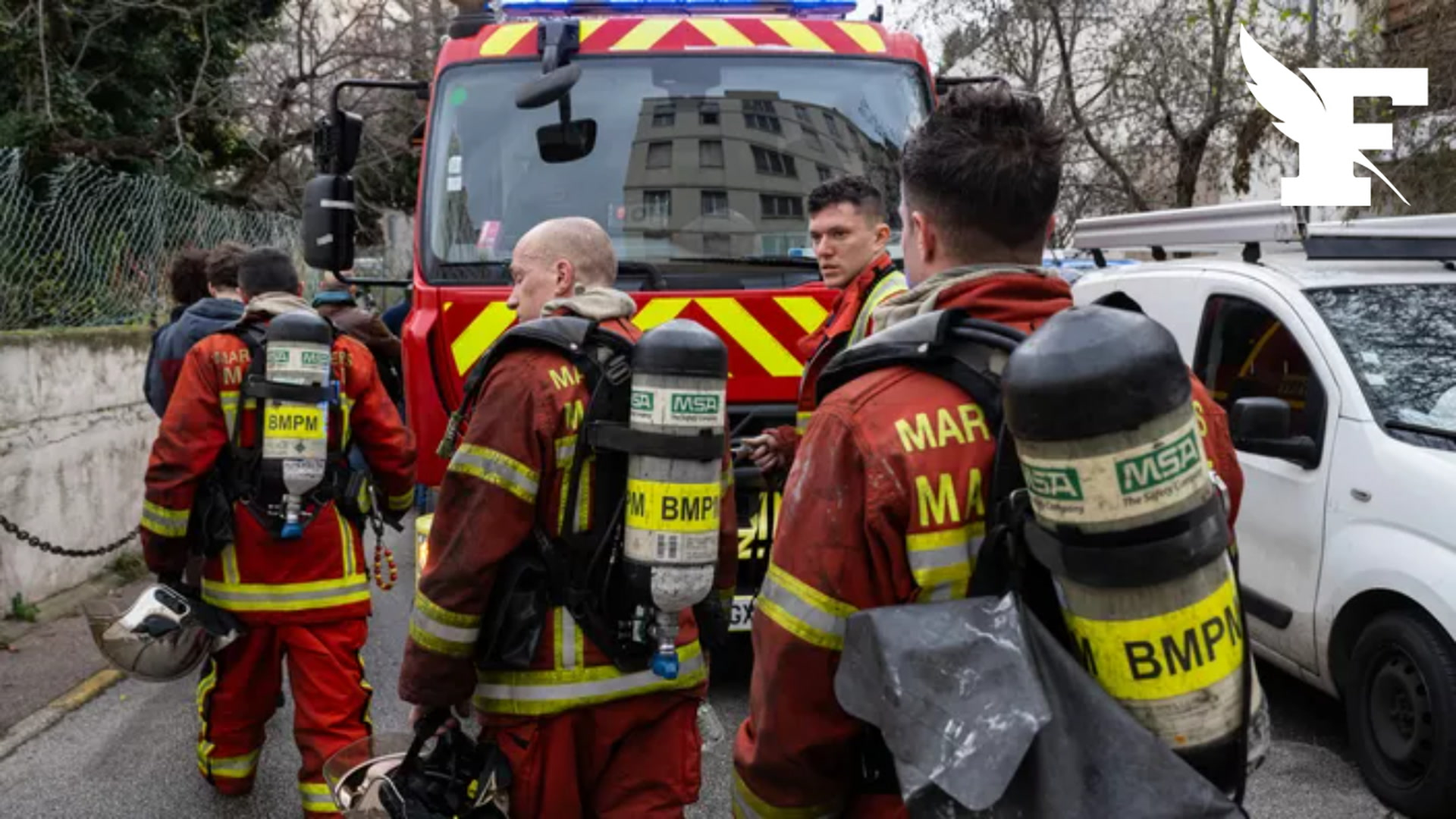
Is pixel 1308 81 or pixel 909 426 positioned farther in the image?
pixel 1308 81

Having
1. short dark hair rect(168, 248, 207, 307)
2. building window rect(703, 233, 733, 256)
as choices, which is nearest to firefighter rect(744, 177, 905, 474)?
building window rect(703, 233, 733, 256)

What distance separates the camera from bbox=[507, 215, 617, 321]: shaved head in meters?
3.07

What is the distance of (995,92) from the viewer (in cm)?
191

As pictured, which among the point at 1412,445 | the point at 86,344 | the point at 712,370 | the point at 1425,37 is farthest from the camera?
the point at 1425,37

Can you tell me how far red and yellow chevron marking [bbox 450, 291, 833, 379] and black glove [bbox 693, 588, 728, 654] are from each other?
6.10 ft

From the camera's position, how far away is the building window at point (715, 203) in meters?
5.20

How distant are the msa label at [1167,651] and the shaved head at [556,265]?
1831mm

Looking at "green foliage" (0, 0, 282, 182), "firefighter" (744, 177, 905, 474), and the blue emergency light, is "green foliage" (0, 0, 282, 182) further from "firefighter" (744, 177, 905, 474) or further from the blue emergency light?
"firefighter" (744, 177, 905, 474)

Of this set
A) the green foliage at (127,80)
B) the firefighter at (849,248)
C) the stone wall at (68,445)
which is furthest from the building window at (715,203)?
the green foliage at (127,80)

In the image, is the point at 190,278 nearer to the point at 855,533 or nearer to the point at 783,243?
the point at 783,243

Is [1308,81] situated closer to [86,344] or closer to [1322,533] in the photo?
[1322,533]

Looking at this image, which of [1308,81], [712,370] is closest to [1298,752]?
[712,370]

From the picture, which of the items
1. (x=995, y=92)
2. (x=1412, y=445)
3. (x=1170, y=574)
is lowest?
(x=1412, y=445)

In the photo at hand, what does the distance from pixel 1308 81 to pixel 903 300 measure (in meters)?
12.4
